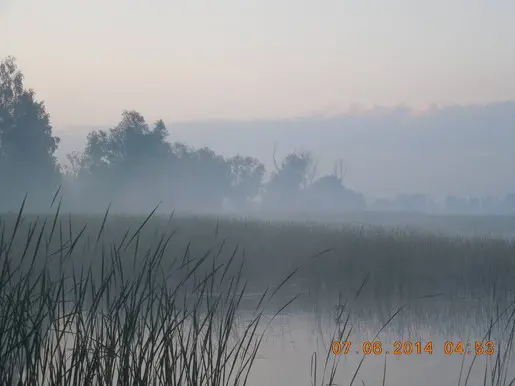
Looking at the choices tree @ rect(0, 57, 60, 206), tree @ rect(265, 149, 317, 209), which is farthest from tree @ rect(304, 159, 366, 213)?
tree @ rect(0, 57, 60, 206)

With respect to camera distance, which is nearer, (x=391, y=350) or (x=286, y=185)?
(x=391, y=350)

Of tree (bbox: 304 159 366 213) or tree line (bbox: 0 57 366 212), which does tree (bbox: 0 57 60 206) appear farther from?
tree (bbox: 304 159 366 213)

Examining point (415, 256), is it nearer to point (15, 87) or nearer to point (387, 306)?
point (387, 306)

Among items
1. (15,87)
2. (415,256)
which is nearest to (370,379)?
(415,256)

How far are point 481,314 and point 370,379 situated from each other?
421 centimetres

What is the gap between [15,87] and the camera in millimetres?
40281

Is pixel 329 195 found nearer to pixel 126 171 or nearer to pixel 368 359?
pixel 126 171

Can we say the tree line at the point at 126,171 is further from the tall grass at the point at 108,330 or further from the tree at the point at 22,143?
the tall grass at the point at 108,330

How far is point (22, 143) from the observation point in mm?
39000

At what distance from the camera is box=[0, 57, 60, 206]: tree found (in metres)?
38.8

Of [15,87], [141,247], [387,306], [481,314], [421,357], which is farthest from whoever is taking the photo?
[15,87]

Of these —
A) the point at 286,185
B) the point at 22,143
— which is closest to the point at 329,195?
the point at 286,185
